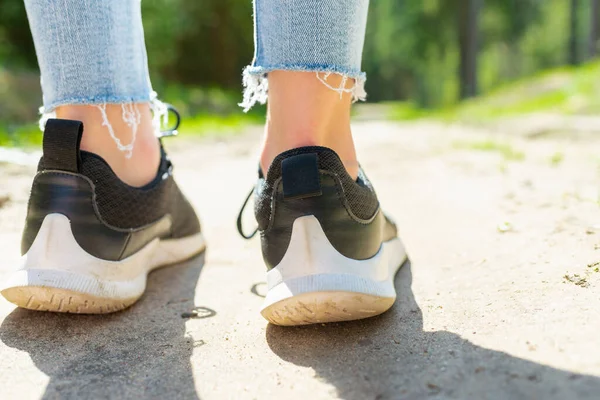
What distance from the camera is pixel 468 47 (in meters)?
10.5

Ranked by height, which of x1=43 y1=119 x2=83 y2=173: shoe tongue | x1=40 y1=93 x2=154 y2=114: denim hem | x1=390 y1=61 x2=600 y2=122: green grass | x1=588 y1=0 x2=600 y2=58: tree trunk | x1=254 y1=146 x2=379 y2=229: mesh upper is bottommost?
x1=390 y1=61 x2=600 y2=122: green grass

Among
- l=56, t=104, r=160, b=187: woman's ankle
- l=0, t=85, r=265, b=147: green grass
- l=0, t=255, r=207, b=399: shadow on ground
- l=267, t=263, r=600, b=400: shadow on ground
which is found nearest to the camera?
l=267, t=263, r=600, b=400: shadow on ground

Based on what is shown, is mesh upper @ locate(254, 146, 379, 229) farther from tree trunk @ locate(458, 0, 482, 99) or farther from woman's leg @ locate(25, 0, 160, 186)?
tree trunk @ locate(458, 0, 482, 99)

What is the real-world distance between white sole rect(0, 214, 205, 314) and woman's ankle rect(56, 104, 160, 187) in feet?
0.58

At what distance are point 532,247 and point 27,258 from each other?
1.11m

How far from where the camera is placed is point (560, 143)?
3.22 metres

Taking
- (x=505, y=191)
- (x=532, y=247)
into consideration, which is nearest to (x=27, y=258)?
(x=532, y=247)

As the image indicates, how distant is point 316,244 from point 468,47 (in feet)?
34.1

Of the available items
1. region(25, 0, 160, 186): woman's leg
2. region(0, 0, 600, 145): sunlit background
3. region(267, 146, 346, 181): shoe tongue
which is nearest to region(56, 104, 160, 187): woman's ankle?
region(25, 0, 160, 186): woman's leg

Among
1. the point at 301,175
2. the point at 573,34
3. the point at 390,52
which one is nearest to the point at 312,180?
the point at 301,175

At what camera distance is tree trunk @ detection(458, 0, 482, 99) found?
1036 cm

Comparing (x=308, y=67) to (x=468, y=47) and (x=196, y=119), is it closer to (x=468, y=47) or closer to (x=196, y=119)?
(x=196, y=119)

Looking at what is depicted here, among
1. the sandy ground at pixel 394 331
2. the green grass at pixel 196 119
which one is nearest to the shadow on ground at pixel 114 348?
the sandy ground at pixel 394 331

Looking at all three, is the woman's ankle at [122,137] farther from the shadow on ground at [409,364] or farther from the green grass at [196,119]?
the green grass at [196,119]
